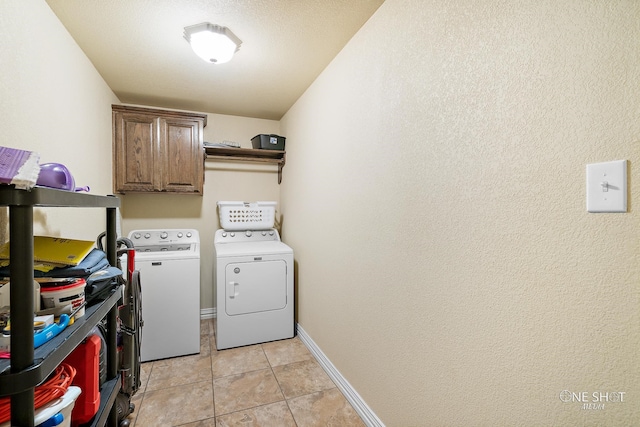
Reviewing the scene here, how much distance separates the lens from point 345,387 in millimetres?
1889

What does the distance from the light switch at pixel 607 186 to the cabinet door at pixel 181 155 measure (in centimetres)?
290

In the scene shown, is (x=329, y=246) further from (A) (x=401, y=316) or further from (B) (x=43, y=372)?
(B) (x=43, y=372)

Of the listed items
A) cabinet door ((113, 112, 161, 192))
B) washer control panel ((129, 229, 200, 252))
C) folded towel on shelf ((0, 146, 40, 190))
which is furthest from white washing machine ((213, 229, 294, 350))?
folded towel on shelf ((0, 146, 40, 190))

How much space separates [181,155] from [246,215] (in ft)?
2.89

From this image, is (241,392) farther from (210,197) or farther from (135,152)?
(135,152)

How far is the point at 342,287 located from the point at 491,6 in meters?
1.67

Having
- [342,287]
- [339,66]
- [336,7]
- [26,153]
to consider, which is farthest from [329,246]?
[26,153]

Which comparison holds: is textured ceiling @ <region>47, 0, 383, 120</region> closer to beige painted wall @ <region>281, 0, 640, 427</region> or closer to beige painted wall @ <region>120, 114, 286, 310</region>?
beige painted wall @ <region>281, 0, 640, 427</region>

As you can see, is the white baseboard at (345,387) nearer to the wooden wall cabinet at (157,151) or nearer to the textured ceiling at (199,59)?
the wooden wall cabinet at (157,151)

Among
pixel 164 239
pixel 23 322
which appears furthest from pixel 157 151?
pixel 23 322

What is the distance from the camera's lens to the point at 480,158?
3.27 ft

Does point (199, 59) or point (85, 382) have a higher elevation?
point (199, 59)

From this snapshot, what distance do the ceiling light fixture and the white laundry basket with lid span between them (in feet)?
4.87

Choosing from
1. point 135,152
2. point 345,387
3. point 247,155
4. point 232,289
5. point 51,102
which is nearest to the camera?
point 51,102
